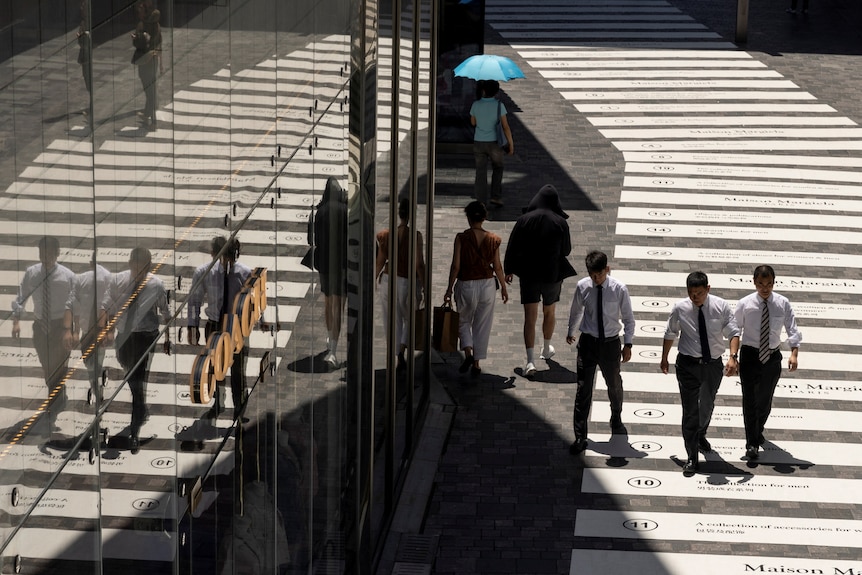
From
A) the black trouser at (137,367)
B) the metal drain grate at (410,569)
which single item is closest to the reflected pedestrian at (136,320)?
the black trouser at (137,367)

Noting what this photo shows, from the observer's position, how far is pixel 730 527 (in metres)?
9.89

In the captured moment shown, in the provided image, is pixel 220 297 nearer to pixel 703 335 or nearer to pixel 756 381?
pixel 703 335

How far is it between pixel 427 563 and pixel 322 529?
80.4 inches

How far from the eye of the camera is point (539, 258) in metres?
12.5

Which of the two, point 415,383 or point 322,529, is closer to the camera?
point 322,529

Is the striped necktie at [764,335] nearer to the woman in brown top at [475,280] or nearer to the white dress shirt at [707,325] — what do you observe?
the white dress shirt at [707,325]

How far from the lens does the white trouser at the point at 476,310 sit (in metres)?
12.4

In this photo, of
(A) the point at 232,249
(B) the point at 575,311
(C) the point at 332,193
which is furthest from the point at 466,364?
(A) the point at 232,249

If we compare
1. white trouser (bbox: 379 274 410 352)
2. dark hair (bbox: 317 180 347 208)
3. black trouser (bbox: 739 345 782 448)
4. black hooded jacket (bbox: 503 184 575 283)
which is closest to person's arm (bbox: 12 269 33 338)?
dark hair (bbox: 317 180 347 208)

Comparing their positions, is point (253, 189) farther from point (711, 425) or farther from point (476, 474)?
point (711, 425)

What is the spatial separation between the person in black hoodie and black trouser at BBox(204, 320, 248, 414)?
7001mm

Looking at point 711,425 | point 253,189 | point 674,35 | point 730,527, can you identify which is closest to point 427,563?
point 730,527

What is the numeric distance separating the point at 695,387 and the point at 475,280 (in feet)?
8.68

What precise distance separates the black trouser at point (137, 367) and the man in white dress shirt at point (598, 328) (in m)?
6.57
